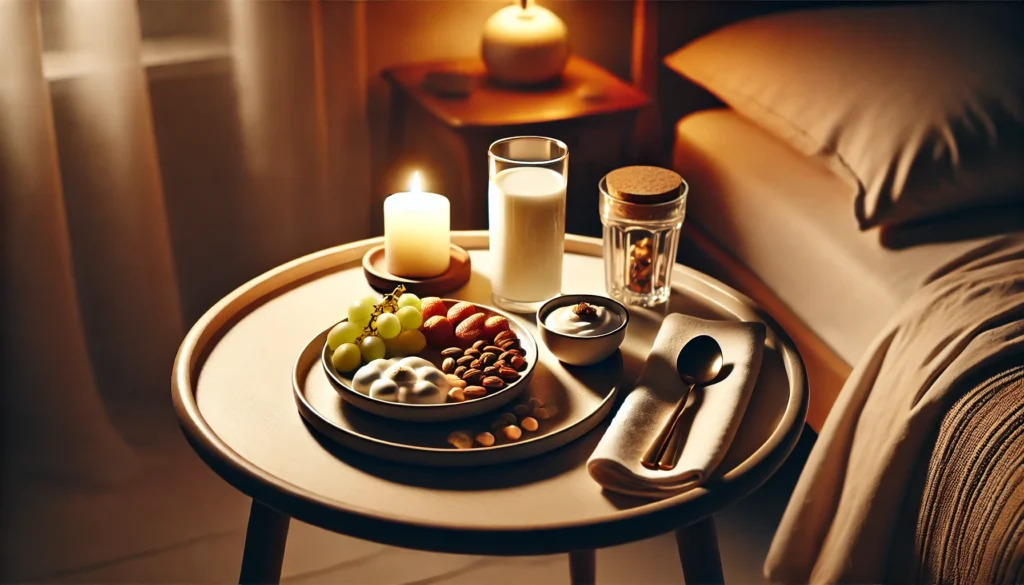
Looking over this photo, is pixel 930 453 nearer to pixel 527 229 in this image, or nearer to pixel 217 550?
pixel 527 229

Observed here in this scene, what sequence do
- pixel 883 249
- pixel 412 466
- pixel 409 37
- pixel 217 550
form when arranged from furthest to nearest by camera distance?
pixel 409 37, pixel 217 550, pixel 883 249, pixel 412 466

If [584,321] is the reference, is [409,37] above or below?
above

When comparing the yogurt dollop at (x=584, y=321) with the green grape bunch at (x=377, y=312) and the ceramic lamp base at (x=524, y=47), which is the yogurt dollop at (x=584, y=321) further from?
the ceramic lamp base at (x=524, y=47)

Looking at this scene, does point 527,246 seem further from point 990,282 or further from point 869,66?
point 869,66

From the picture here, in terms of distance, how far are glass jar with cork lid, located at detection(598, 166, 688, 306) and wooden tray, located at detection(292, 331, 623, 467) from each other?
0.49 ft

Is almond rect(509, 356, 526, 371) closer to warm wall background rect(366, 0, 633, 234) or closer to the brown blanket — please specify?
the brown blanket

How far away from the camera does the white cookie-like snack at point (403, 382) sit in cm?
75

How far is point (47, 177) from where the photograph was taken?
126cm

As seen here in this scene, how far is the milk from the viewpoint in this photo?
92 centimetres

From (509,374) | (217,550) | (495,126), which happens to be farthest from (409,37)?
(509,374)

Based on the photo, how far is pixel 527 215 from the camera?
0.92m

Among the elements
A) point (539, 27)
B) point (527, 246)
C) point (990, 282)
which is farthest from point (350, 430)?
point (539, 27)

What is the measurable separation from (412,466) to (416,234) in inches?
A: 11.3

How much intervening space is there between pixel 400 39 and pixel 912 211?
0.81m
